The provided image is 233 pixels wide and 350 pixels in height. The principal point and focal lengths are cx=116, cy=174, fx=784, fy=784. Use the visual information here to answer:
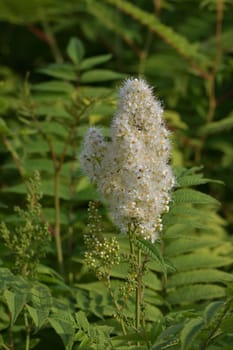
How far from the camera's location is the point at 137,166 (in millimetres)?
2510

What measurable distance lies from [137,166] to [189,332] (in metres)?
0.58

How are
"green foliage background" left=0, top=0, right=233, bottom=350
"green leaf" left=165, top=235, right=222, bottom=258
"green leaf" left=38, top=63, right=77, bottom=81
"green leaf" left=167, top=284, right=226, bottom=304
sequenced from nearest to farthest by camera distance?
1. "green foliage background" left=0, top=0, right=233, bottom=350
2. "green leaf" left=167, top=284, right=226, bottom=304
3. "green leaf" left=165, top=235, right=222, bottom=258
4. "green leaf" left=38, top=63, right=77, bottom=81

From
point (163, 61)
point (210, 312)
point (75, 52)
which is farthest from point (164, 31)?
point (210, 312)

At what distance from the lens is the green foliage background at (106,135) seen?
2.77 metres

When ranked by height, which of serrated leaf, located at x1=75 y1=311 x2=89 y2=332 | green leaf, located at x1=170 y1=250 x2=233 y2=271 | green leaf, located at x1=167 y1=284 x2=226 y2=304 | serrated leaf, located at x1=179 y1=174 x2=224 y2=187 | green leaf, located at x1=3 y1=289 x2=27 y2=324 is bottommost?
serrated leaf, located at x1=75 y1=311 x2=89 y2=332

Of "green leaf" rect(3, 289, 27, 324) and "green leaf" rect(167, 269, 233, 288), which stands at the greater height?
"green leaf" rect(167, 269, 233, 288)

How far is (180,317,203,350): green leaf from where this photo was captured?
2.18 m

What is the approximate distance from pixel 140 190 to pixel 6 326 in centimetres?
122

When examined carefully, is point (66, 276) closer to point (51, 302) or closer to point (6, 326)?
point (6, 326)

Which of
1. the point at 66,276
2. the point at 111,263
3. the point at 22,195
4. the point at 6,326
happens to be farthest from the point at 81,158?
the point at 22,195

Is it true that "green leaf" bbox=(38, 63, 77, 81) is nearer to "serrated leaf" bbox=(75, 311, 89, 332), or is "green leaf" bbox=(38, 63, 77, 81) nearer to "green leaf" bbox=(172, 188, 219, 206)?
"green leaf" bbox=(172, 188, 219, 206)

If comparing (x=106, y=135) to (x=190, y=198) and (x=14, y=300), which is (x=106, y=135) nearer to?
(x=190, y=198)

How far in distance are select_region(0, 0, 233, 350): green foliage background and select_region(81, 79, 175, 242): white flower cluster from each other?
125 mm

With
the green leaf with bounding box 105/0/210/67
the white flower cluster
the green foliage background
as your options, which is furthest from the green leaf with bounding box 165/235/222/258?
the green leaf with bounding box 105/0/210/67
